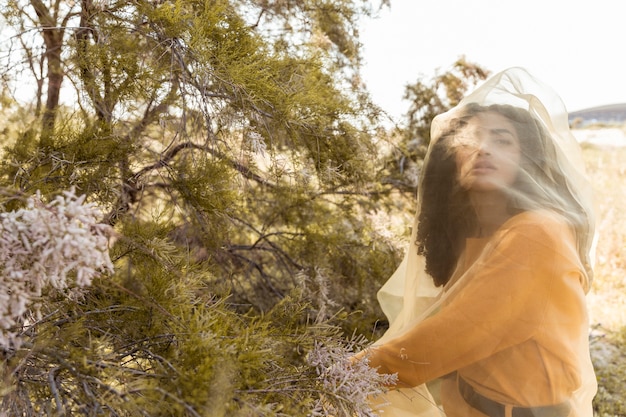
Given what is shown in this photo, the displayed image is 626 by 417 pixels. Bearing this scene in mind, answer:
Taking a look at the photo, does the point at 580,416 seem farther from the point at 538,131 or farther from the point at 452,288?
the point at 538,131

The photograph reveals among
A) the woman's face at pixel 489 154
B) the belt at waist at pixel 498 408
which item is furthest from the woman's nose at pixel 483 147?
the belt at waist at pixel 498 408

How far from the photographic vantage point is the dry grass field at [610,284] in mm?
4105

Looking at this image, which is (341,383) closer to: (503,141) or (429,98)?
(503,141)

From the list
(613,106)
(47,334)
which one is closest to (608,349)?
(613,106)

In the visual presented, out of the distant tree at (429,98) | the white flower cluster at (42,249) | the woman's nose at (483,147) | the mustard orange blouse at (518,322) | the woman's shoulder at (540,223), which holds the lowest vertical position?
the mustard orange blouse at (518,322)

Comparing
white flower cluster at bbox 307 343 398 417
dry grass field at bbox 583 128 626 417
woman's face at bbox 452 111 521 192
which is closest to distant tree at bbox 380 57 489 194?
dry grass field at bbox 583 128 626 417

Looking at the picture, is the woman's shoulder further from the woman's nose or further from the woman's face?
the woman's nose

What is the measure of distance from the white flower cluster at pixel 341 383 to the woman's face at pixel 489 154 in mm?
850

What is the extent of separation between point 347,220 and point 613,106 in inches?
142

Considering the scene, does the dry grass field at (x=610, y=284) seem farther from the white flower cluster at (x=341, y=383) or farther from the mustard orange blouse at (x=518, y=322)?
the white flower cluster at (x=341, y=383)

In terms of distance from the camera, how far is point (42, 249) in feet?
3.22

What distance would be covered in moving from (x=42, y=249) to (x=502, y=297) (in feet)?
4.51

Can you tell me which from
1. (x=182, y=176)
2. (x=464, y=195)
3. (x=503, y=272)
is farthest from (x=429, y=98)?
(x=503, y=272)

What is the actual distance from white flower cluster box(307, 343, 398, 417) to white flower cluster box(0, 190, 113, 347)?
0.66 metres
